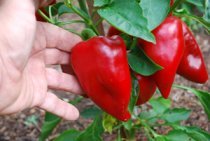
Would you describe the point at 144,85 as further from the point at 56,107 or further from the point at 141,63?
the point at 56,107

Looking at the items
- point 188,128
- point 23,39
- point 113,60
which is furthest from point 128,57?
point 188,128

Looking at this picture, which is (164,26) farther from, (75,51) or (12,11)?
(12,11)

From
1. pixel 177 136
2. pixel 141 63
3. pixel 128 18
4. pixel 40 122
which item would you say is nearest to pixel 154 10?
pixel 128 18

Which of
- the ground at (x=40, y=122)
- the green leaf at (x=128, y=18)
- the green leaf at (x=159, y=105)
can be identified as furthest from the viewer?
the ground at (x=40, y=122)

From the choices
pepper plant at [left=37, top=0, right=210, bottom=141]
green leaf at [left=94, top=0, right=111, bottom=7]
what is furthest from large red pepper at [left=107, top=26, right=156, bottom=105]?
green leaf at [left=94, top=0, right=111, bottom=7]

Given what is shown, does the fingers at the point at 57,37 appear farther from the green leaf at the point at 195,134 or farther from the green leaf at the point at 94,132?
the green leaf at the point at 195,134

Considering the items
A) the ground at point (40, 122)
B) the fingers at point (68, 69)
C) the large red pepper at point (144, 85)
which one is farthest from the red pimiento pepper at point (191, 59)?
the ground at point (40, 122)

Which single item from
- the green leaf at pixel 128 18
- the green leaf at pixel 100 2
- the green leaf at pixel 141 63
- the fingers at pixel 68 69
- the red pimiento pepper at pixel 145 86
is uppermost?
the green leaf at pixel 100 2
